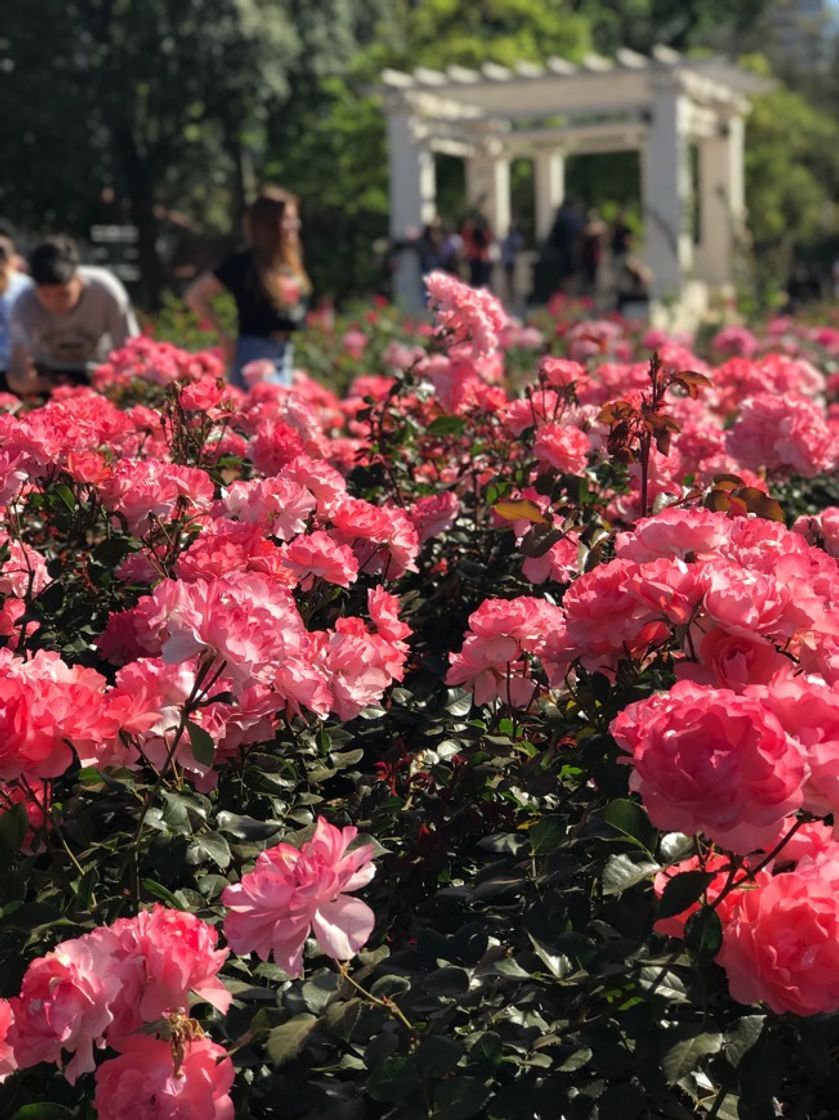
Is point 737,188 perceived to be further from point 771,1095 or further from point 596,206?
point 771,1095

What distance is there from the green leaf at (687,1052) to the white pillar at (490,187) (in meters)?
26.9

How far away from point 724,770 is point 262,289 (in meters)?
5.10

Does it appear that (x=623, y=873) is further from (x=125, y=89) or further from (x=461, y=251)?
(x=125, y=89)

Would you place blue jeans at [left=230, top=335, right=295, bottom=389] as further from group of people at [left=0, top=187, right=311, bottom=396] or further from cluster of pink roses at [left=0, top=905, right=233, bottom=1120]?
cluster of pink roses at [left=0, top=905, right=233, bottom=1120]

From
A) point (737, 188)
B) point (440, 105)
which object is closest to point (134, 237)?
point (440, 105)

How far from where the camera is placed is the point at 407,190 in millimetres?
23625

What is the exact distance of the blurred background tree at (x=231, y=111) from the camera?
2850 cm

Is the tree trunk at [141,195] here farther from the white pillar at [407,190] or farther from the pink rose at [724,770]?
the pink rose at [724,770]

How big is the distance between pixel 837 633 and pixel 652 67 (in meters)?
21.2

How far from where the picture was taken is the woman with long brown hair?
6.20 meters

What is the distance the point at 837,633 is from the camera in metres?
1.80

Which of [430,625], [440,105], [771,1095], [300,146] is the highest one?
[771,1095]

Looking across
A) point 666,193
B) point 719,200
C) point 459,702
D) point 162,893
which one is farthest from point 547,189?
point 162,893

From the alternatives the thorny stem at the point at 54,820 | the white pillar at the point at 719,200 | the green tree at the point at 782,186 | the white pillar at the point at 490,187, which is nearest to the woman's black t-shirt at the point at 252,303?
the thorny stem at the point at 54,820
